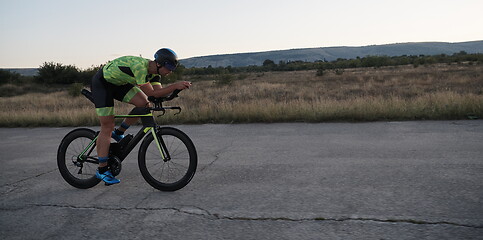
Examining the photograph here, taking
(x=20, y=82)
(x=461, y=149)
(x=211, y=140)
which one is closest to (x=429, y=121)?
(x=461, y=149)

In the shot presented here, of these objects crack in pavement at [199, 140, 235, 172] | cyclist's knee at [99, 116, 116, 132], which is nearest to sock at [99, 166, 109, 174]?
cyclist's knee at [99, 116, 116, 132]

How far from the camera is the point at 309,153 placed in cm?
584

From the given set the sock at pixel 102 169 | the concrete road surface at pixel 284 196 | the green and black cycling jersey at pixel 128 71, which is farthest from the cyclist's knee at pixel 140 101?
the concrete road surface at pixel 284 196

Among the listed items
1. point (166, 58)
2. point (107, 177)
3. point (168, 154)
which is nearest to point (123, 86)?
point (166, 58)

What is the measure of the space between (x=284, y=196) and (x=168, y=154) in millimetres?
1412

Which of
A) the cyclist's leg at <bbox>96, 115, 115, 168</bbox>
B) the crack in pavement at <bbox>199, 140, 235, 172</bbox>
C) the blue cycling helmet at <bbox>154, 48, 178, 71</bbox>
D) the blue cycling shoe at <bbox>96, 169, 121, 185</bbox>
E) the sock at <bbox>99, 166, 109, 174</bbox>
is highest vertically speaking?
the blue cycling helmet at <bbox>154, 48, 178, 71</bbox>

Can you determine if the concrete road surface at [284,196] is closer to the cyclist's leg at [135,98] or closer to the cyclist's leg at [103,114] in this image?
the cyclist's leg at [103,114]

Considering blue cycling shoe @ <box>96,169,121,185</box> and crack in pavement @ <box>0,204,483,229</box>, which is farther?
blue cycling shoe @ <box>96,169,121,185</box>

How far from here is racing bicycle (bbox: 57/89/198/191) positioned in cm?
422

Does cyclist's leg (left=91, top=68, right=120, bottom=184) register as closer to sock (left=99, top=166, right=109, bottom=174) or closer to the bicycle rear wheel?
sock (left=99, top=166, right=109, bottom=174)

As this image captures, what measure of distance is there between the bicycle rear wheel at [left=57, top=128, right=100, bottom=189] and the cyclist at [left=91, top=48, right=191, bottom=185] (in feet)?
0.88

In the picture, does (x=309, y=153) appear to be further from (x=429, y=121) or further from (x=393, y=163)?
(x=429, y=121)

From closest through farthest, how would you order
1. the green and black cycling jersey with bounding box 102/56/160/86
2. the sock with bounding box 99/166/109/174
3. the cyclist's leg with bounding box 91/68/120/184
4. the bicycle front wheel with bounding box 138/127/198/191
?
the green and black cycling jersey with bounding box 102/56/160/86 < the bicycle front wheel with bounding box 138/127/198/191 < the cyclist's leg with bounding box 91/68/120/184 < the sock with bounding box 99/166/109/174

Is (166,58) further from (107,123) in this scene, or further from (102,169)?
(102,169)
